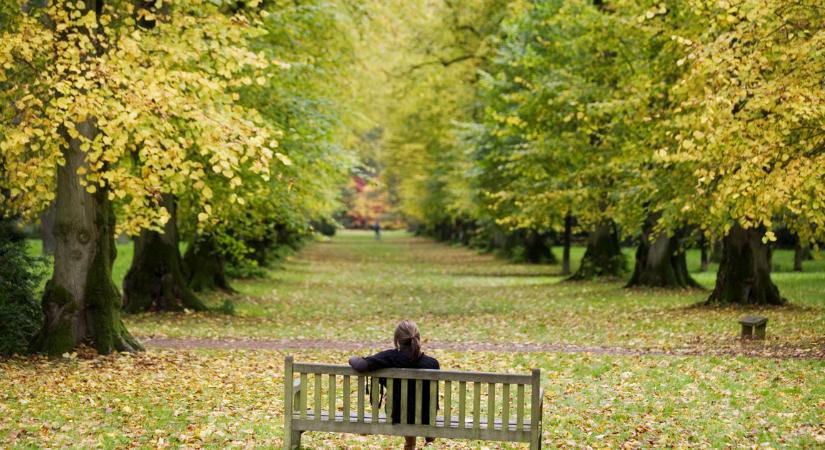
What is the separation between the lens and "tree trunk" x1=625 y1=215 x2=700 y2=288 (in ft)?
100

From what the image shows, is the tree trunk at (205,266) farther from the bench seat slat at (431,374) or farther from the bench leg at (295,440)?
the bench seat slat at (431,374)

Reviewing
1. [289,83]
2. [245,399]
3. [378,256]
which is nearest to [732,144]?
[245,399]

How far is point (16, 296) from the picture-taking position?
1529cm

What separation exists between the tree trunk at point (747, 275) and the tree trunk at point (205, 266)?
14428mm

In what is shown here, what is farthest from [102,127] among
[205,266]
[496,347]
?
[205,266]

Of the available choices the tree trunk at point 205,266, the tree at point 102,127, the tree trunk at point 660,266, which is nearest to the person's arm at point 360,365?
the tree at point 102,127

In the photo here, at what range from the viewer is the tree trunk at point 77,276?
1480cm

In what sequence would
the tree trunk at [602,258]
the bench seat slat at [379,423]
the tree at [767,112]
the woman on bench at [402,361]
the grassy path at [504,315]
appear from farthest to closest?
the tree trunk at [602,258], the grassy path at [504,315], the tree at [767,112], the woman on bench at [402,361], the bench seat slat at [379,423]

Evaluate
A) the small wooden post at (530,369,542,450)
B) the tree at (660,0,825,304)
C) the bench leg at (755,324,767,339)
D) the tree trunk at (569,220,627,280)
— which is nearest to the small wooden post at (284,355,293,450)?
the small wooden post at (530,369,542,450)

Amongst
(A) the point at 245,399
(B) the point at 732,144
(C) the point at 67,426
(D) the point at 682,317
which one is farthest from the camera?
(D) the point at 682,317

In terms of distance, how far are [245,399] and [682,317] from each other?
40.8ft

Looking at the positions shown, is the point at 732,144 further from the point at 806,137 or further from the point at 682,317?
the point at 682,317

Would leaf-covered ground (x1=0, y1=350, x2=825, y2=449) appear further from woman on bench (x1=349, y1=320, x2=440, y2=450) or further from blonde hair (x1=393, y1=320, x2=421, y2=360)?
blonde hair (x1=393, y1=320, x2=421, y2=360)

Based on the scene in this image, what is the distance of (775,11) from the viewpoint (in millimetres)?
13484
